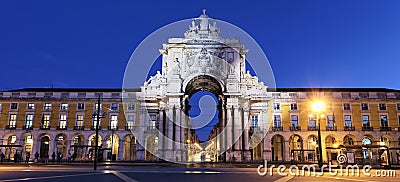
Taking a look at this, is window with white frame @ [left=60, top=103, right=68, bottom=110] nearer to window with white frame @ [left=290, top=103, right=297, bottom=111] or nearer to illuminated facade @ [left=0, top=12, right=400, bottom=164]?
illuminated facade @ [left=0, top=12, right=400, bottom=164]

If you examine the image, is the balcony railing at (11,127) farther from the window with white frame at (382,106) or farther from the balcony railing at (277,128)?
the window with white frame at (382,106)

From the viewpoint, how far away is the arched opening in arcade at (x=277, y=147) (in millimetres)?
55912

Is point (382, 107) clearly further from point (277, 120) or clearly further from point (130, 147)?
point (130, 147)

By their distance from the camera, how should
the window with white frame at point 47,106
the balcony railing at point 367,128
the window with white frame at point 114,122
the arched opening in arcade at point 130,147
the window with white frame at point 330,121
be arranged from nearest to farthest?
the balcony railing at point 367,128, the window with white frame at point 330,121, the window with white frame at point 114,122, the window with white frame at point 47,106, the arched opening in arcade at point 130,147

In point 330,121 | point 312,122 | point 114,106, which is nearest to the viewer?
point 330,121

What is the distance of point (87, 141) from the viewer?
5519cm

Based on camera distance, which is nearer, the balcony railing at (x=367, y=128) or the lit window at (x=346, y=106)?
the balcony railing at (x=367, y=128)

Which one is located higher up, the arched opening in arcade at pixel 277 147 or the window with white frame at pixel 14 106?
the window with white frame at pixel 14 106

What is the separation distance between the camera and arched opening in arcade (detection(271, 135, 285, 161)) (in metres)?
55.9

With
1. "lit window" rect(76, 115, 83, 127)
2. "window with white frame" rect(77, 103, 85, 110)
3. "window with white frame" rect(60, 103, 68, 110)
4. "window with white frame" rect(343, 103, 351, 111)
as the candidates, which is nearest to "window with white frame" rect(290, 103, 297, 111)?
"window with white frame" rect(343, 103, 351, 111)

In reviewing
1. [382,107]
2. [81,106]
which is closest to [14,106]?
[81,106]

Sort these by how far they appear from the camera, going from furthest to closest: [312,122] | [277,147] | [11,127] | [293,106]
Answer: [277,147], [11,127], [293,106], [312,122]

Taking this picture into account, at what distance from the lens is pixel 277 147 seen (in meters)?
57.7

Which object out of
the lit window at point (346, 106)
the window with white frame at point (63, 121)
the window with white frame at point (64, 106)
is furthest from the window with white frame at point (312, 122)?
the window with white frame at point (64, 106)
